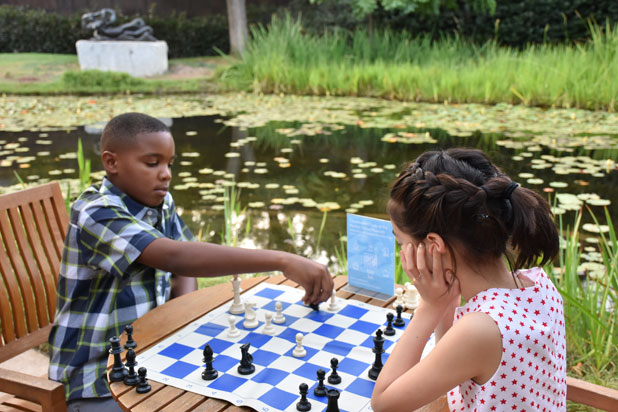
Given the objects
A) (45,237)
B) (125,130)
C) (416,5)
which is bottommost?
(45,237)

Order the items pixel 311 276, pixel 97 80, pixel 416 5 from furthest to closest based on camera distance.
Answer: pixel 97 80 < pixel 416 5 < pixel 311 276

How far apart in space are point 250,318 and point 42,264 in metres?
1.18

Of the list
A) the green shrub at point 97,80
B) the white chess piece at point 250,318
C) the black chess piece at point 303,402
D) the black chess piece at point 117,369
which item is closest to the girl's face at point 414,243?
Result: the black chess piece at point 303,402

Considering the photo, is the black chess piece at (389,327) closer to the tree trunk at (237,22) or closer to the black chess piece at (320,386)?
the black chess piece at (320,386)

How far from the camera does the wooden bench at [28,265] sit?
2412 millimetres

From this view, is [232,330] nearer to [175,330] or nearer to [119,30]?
[175,330]

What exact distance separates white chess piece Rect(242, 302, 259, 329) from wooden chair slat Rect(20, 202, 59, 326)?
110 cm

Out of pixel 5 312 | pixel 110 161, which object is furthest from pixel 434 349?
pixel 5 312

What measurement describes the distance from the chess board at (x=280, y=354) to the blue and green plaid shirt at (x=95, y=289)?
33 centimetres

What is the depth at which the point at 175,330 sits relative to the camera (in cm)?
194

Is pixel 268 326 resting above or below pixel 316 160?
above

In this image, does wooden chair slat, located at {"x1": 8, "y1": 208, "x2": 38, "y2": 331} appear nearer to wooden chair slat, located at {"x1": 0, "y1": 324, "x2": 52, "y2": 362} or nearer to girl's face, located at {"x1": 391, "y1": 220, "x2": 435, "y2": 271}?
wooden chair slat, located at {"x1": 0, "y1": 324, "x2": 52, "y2": 362}

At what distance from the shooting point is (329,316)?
80.1 inches

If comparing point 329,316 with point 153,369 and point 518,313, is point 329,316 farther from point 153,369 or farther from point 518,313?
point 518,313
